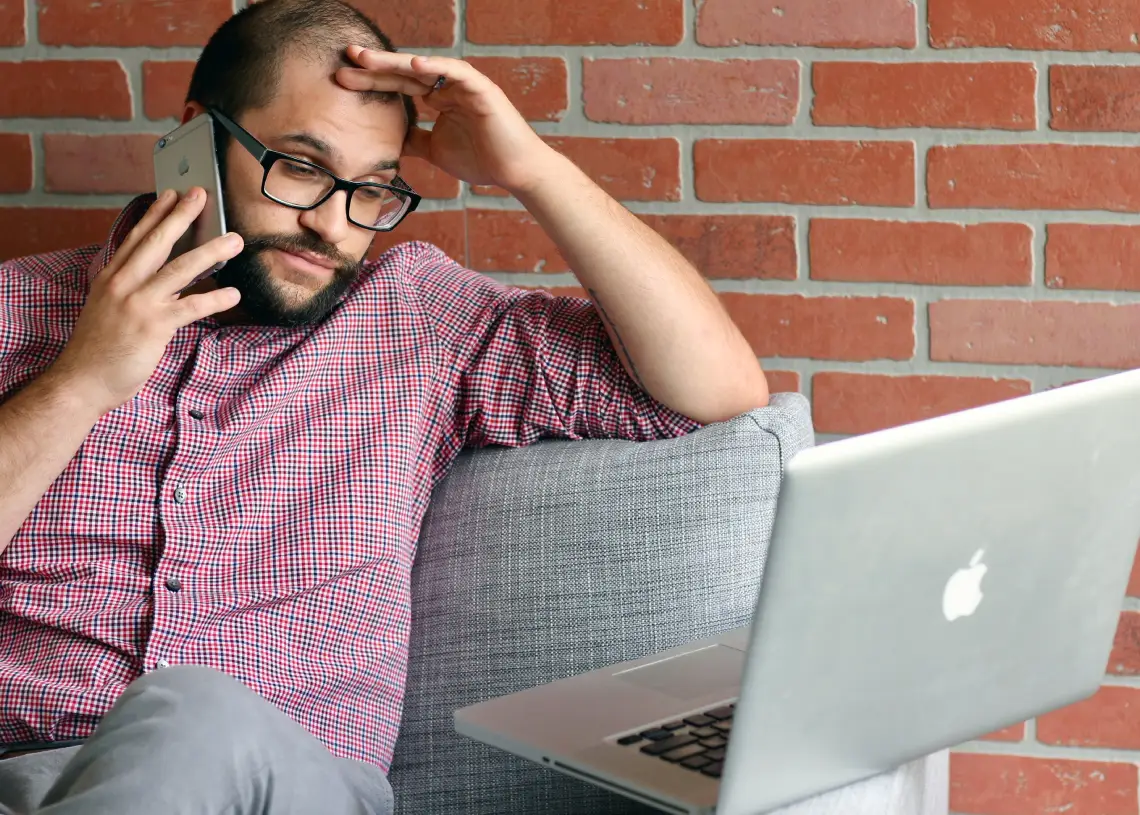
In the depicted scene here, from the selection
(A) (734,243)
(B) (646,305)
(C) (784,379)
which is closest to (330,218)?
(B) (646,305)

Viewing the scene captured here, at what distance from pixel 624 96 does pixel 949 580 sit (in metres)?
1.10

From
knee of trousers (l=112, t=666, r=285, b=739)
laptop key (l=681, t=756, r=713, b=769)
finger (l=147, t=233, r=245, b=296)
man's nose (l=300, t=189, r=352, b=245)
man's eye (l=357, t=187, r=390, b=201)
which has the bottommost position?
laptop key (l=681, t=756, r=713, b=769)

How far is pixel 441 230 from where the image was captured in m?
1.94

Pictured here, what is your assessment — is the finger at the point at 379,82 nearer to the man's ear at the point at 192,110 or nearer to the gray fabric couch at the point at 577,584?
the man's ear at the point at 192,110

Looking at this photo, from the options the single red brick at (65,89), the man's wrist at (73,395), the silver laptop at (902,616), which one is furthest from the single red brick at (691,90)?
the silver laptop at (902,616)

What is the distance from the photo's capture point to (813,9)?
1.78 metres

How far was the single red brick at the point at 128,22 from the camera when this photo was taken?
1.91 m

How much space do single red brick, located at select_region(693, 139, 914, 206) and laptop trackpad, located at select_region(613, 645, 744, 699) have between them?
77 centimetres

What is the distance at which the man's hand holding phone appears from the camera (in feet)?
4.48

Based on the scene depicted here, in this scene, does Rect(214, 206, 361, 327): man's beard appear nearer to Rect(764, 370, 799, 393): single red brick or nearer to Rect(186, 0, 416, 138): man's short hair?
Rect(186, 0, 416, 138): man's short hair

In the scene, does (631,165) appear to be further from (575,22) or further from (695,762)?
(695,762)

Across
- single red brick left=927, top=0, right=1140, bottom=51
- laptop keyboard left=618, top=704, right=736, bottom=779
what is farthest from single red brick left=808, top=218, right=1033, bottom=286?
laptop keyboard left=618, top=704, right=736, bottom=779

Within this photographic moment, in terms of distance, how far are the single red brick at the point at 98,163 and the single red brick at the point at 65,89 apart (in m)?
0.04

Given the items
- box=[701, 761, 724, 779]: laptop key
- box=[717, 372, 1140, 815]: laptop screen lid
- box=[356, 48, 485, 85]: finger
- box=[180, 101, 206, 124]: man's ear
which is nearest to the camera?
box=[717, 372, 1140, 815]: laptop screen lid
